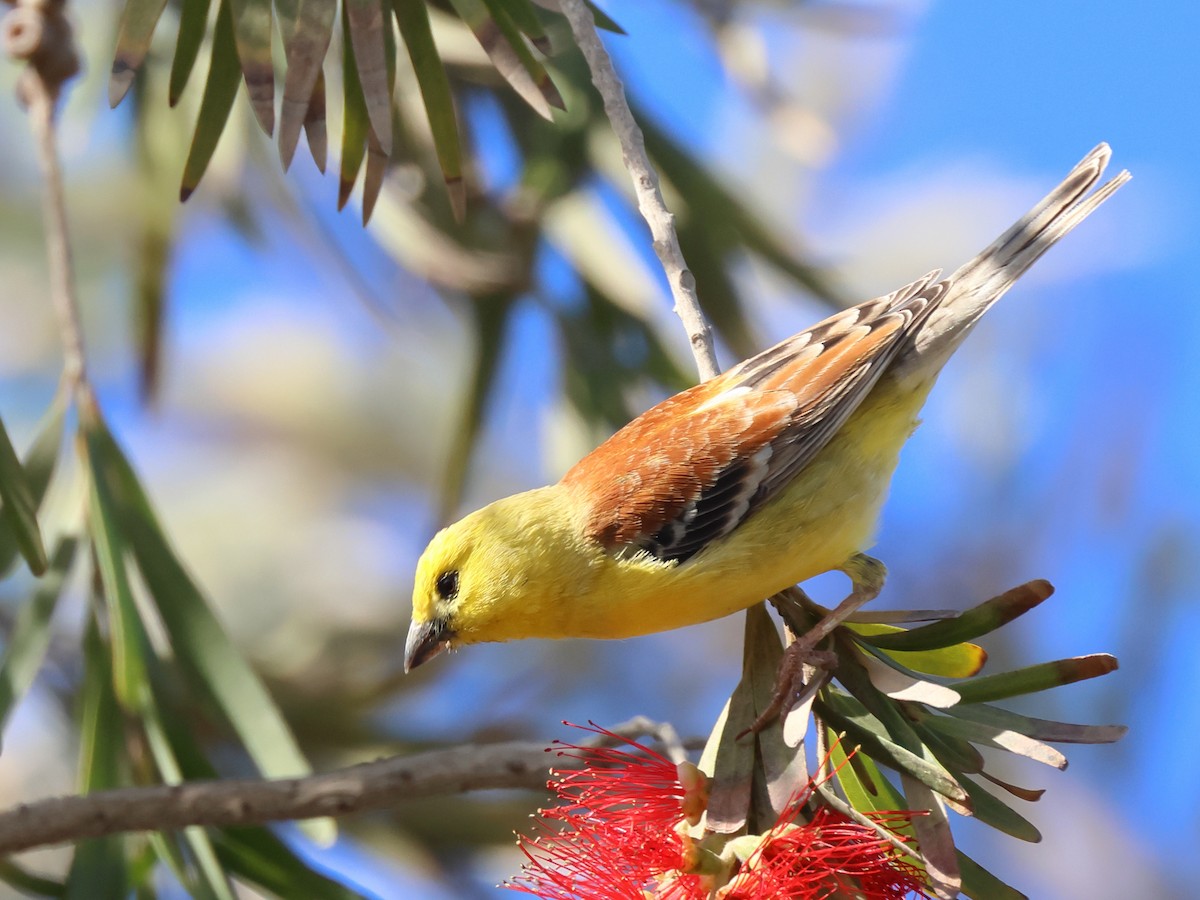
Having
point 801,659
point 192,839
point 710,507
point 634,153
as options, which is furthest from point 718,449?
point 192,839

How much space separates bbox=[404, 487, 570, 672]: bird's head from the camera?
10.5 feet

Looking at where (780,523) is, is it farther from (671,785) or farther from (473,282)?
(473,282)

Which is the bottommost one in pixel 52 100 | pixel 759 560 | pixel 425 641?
pixel 759 560

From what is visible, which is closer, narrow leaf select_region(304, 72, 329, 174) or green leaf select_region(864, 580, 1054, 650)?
green leaf select_region(864, 580, 1054, 650)

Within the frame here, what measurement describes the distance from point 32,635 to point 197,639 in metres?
0.42

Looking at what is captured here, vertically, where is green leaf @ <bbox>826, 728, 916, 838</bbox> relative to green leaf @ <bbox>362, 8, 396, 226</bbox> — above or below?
below

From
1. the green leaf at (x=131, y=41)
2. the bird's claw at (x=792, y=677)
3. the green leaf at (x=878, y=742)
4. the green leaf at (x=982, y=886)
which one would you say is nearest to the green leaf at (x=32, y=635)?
the green leaf at (x=131, y=41)

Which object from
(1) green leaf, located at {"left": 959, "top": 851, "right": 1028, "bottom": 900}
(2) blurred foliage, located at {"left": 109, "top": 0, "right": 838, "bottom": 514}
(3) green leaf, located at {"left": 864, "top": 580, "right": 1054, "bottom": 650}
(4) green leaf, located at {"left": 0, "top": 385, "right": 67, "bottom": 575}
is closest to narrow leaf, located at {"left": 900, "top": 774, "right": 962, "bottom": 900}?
(1) green leaf, located at {"left": 959, "top": 851, "right": 1028, "bottom": 900}

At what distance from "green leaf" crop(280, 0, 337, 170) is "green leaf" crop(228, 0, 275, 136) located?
32 millimetres

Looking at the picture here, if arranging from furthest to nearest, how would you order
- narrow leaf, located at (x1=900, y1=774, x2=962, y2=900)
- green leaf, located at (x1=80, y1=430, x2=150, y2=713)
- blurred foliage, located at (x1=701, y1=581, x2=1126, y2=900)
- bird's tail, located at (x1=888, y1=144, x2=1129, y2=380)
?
bird's tail, located at (x1=888, y1=144, x2=1129, y2=380)
green leaf, located at (x1=80, y1=430, x2=150, y2=713)
blurred foliage, located at (x1=701, y1=581, x2=1126, y2=900)
narrow leaf, located at (x1=900, y1=774, x2=962, y2=900)

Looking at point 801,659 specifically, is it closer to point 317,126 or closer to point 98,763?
point 317,126

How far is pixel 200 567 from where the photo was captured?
11.5m

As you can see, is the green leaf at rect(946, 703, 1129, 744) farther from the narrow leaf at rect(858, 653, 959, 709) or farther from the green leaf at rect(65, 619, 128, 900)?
the green leaf at rect(65, 619, 128, 900)

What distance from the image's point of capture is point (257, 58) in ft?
8.14
